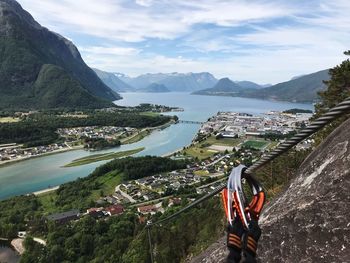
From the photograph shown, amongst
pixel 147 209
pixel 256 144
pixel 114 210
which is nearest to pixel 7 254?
pixel 114 210

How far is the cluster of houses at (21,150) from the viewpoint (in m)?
57.8

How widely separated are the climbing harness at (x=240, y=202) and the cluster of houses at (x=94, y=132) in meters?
72.9

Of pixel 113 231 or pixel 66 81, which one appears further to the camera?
pixel 66 81

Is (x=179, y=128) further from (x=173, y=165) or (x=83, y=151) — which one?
(x=173, y=165)

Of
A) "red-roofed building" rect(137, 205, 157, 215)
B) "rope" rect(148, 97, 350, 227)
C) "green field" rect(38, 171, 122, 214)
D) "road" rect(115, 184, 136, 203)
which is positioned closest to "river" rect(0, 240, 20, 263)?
"green field" rect(38, 171, 122, 214)

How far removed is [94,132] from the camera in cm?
8125

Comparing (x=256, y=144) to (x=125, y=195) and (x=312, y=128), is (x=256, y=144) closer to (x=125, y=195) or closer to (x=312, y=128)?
(x=125, y=195)

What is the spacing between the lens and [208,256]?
2.60 meters

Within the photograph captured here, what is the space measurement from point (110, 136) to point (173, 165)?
1297 inches

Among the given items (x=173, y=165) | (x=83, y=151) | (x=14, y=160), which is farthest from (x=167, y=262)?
(x=83, y=151)

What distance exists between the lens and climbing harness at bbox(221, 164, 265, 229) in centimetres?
137

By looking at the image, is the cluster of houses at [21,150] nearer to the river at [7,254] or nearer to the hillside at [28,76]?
the river at [7,254]

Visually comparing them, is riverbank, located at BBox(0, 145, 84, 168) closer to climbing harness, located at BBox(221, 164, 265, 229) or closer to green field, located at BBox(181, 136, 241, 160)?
green field, located at BBox(181, 136, 241, 160)

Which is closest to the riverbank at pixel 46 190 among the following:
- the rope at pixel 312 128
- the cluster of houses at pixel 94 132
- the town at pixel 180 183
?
the town at pixel 180 183
